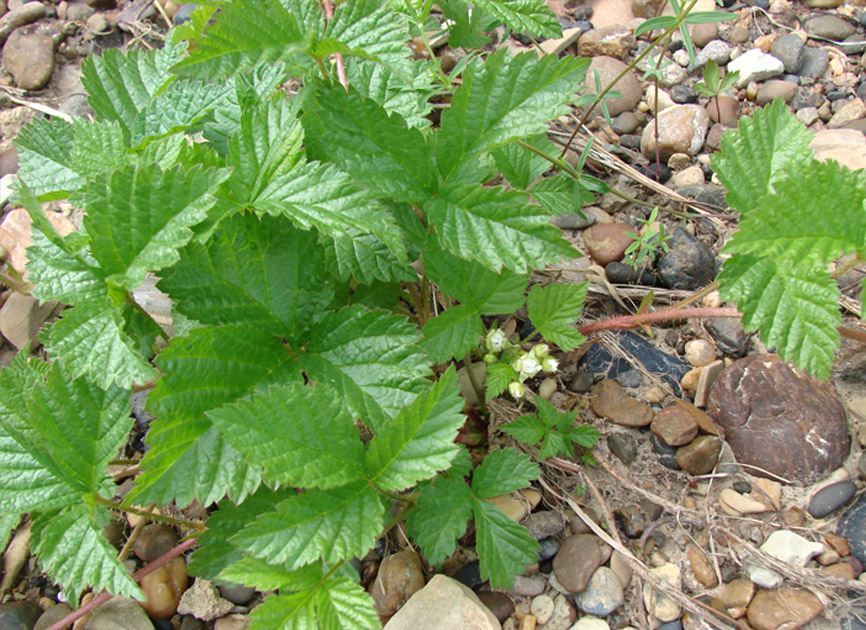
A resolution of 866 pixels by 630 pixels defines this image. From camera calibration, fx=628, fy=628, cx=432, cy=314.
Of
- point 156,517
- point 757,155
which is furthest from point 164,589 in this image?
point 757,155

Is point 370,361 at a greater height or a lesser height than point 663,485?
greater

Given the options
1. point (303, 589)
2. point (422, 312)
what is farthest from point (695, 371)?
point (303, 589)

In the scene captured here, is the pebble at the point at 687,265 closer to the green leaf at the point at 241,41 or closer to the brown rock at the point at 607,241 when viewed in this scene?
the brown rock at the point at 607,241

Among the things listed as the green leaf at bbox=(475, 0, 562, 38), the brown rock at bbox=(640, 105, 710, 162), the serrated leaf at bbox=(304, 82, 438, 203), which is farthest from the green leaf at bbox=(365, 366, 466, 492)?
the brown rock at bbox=(640, 105, 710, 162)

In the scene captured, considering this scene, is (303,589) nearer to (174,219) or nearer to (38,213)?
(174,219)

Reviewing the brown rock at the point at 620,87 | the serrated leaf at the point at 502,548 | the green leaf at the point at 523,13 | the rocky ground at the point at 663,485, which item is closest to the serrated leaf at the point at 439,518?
the serrated leaf at the point at 502,548

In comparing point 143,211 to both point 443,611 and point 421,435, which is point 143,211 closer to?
point 421,435

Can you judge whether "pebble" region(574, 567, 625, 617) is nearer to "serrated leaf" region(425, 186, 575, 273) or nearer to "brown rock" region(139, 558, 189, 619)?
"serrated leaf" region(425, 186, 575, 273)
